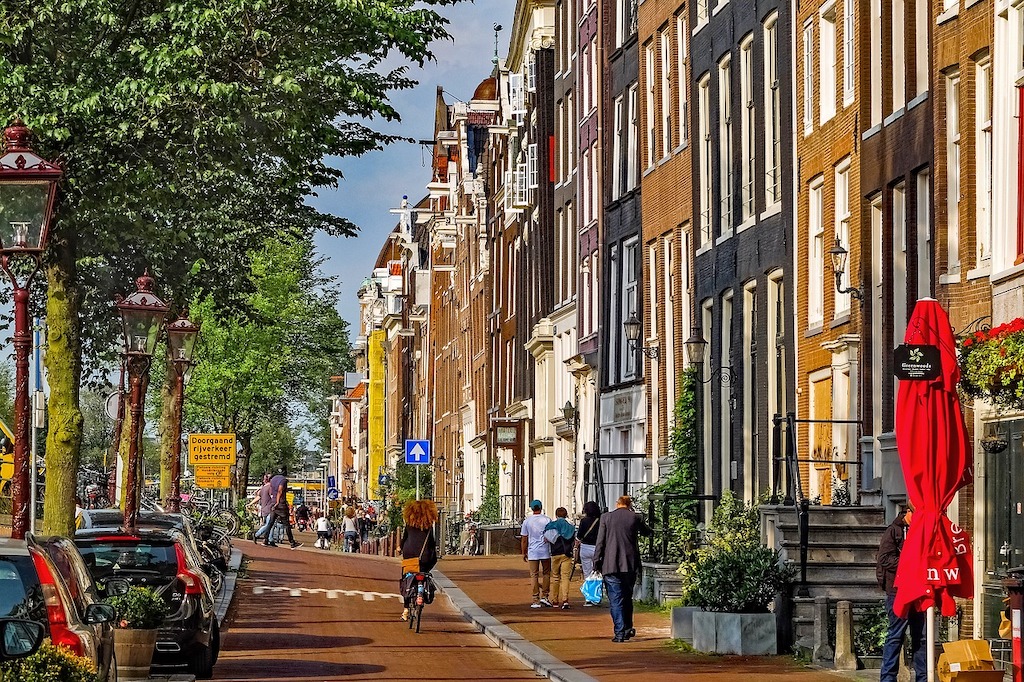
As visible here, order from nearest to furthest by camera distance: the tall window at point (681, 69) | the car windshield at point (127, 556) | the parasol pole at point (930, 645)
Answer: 1. the parasol pole at point (930, 645)
2. the car windshield at point (127, 556)
3. the tall window at point (681, 69)

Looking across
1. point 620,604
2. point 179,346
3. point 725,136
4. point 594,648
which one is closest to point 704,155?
point 725,136

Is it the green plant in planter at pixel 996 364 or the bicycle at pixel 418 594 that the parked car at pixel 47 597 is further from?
the bicycle at pixel 418 594

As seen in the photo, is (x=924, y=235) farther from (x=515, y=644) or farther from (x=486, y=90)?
(x=486, y=90)

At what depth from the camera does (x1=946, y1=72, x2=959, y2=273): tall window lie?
21.2m

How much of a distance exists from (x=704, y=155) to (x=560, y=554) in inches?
326

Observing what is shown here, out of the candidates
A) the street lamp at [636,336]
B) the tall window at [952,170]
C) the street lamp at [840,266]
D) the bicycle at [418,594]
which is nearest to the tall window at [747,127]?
the street lamp at [840,266]

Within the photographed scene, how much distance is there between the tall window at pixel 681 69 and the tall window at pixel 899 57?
1173 cm

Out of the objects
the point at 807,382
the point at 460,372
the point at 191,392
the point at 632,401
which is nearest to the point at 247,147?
the point at 807,382

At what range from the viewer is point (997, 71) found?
19812mm

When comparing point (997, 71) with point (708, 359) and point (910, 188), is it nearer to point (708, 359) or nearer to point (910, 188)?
point (910, 188)

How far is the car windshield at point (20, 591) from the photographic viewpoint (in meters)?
10.3

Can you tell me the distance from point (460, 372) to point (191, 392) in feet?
40.5

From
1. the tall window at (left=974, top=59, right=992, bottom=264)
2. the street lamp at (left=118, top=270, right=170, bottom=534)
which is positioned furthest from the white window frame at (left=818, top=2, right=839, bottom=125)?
the street lamp at (left=118, top=270, right=170, bottom=534)

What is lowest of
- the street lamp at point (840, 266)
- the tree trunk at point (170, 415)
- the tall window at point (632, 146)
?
the tree trunk at point (170, 415)
